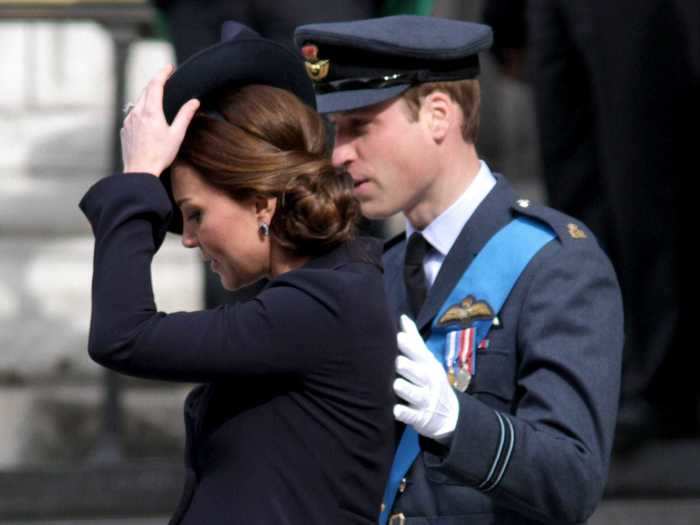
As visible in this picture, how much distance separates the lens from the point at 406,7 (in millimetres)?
4254

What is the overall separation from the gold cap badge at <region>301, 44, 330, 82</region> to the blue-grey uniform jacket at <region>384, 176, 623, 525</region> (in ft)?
1.51

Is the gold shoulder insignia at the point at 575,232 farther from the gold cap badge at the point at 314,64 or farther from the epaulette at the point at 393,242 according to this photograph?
the gold cap badge at the point at 314,64

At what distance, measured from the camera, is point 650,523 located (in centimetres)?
449

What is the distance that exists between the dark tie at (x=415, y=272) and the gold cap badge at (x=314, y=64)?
1.07 feet

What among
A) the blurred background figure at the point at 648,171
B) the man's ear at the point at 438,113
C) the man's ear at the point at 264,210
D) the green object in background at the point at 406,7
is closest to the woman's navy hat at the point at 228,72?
the man's ear at the point at 264,210

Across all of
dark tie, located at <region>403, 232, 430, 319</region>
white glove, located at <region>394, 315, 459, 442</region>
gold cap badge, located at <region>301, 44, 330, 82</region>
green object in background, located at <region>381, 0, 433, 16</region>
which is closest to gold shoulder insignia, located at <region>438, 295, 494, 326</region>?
dark tie, located at <region>403, 232, 430, 319</region>

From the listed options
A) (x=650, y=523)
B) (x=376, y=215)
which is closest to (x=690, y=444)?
(x=650, y=523)

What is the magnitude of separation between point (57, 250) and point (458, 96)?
2939mm

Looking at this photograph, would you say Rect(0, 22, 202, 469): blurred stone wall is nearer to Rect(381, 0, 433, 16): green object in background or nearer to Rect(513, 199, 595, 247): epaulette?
Rect(381, 0, 433, 16): green object in background

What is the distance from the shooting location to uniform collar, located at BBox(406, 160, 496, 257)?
2920 mm

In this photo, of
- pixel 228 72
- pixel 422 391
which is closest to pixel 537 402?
pixel 422 391

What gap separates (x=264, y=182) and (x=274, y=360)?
223 millimetres

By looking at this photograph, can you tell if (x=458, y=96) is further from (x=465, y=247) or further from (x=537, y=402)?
(x=537, y=402)

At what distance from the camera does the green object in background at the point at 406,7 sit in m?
4.20
